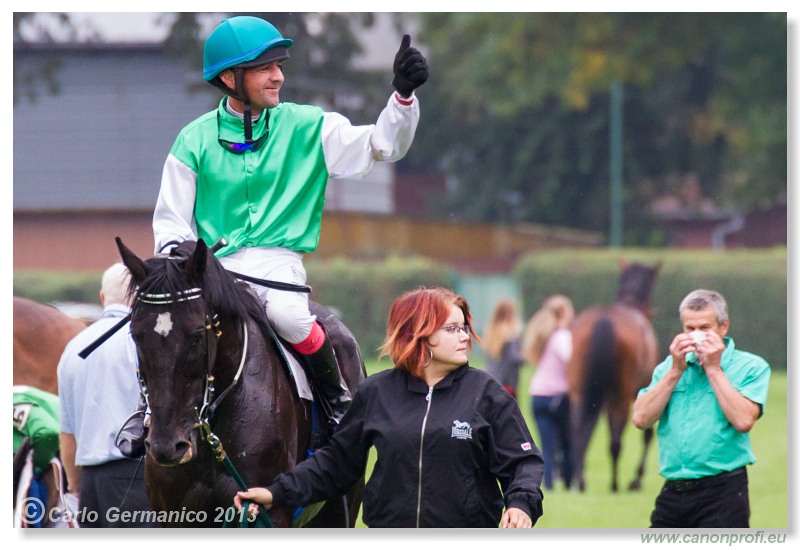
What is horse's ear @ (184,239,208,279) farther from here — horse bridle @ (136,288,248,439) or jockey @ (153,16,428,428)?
jockey @ (153,16,428,428)

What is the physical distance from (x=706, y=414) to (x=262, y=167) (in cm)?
212

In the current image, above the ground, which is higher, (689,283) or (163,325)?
(163,325)

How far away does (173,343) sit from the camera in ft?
11.9

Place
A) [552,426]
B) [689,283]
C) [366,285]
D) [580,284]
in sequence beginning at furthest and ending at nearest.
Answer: [580,284]
[366,285]
[689,283]
[552,426]

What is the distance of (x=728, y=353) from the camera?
4859mm

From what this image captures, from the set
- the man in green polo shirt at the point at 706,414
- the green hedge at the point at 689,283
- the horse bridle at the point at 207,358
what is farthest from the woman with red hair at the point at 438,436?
the green hedge at the point at 689,283

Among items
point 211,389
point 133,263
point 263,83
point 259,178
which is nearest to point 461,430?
point 211,389

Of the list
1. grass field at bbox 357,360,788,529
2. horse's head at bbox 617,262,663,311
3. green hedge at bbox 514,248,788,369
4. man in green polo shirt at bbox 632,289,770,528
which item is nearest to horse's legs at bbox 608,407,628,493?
grass field at bbox 357,360,788,529

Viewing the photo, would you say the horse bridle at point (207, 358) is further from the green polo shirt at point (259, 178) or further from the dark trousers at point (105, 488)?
the dark trousers at point (105, 488)

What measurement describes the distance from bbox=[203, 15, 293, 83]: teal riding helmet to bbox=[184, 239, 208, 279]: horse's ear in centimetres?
79

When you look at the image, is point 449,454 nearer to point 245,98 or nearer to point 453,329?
point 453,329

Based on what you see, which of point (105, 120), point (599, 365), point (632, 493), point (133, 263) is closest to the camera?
point (133, 263)

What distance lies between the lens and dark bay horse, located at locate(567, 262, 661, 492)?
10.5 m

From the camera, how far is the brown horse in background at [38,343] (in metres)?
6.84
